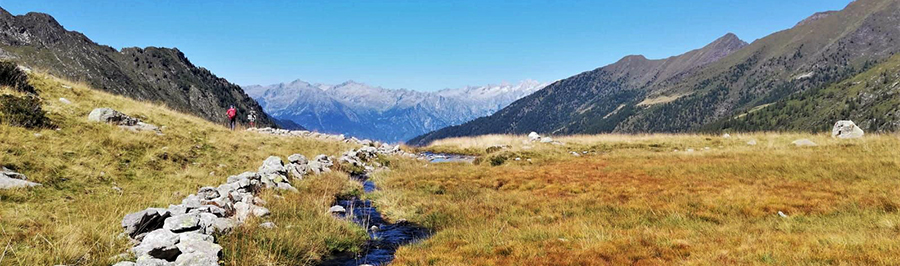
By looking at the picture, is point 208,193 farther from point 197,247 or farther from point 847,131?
point 847,131

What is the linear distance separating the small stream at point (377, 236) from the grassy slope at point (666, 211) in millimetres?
580

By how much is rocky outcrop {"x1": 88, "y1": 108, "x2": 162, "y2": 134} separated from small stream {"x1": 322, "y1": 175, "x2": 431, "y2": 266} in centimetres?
1111

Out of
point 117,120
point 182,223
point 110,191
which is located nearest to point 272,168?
point 110,191

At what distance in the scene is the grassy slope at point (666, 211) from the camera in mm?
8625

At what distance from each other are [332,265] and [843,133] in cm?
4309

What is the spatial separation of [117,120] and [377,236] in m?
15.6

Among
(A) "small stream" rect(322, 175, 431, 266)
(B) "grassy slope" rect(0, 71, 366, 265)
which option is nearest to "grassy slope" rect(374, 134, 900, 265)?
(A) "small stream" rect(322, 175, 431, 266)

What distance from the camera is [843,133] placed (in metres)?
33.5

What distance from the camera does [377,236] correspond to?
39.8ft

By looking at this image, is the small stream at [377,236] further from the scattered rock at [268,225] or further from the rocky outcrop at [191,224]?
the rocky outcrop at [191,224]

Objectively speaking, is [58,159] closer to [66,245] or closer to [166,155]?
[166,155]

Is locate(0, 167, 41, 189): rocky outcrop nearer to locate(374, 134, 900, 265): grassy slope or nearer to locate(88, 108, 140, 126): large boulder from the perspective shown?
locate(88, 108, 140, 126): large boulder

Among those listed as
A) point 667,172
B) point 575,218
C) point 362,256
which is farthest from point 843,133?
point 362,256

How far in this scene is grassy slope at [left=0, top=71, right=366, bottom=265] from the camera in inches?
289
